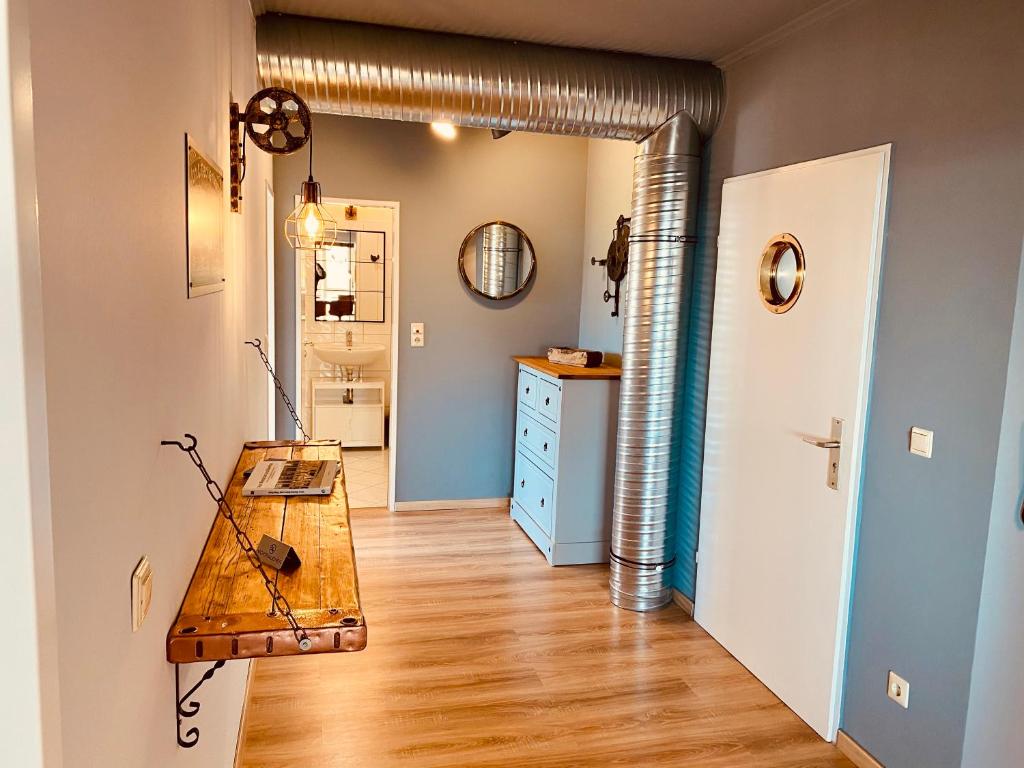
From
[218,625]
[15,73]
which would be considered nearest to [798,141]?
[218,625]

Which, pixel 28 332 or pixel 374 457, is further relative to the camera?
pixel 374 457

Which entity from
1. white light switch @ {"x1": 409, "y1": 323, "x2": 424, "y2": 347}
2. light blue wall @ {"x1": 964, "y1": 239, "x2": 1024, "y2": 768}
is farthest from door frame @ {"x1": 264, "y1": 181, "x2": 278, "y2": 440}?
light blue wall @ {"x1": 964, "y1": 239, "x2": 1024, "y2": 768}

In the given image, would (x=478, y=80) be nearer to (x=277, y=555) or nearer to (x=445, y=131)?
(x=445, y=131)

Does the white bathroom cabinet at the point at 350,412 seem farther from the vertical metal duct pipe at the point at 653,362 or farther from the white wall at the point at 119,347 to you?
the white wall at the point at 119,347

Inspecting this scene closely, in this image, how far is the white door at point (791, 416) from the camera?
100 inches

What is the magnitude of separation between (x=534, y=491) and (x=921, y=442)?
258cm

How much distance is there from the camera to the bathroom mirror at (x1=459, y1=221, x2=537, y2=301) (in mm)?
4930

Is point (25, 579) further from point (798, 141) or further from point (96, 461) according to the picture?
point (798, 141)

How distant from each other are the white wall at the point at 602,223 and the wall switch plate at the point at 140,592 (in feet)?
11.7

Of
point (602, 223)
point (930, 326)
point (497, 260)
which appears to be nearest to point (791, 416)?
point (930, 326)

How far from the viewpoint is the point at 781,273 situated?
9.69 feet

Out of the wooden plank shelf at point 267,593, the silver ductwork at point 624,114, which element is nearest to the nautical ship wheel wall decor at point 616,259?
the silver ductwork at point 624,114

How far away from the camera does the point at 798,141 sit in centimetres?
289

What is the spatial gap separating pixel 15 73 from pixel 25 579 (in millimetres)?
428
